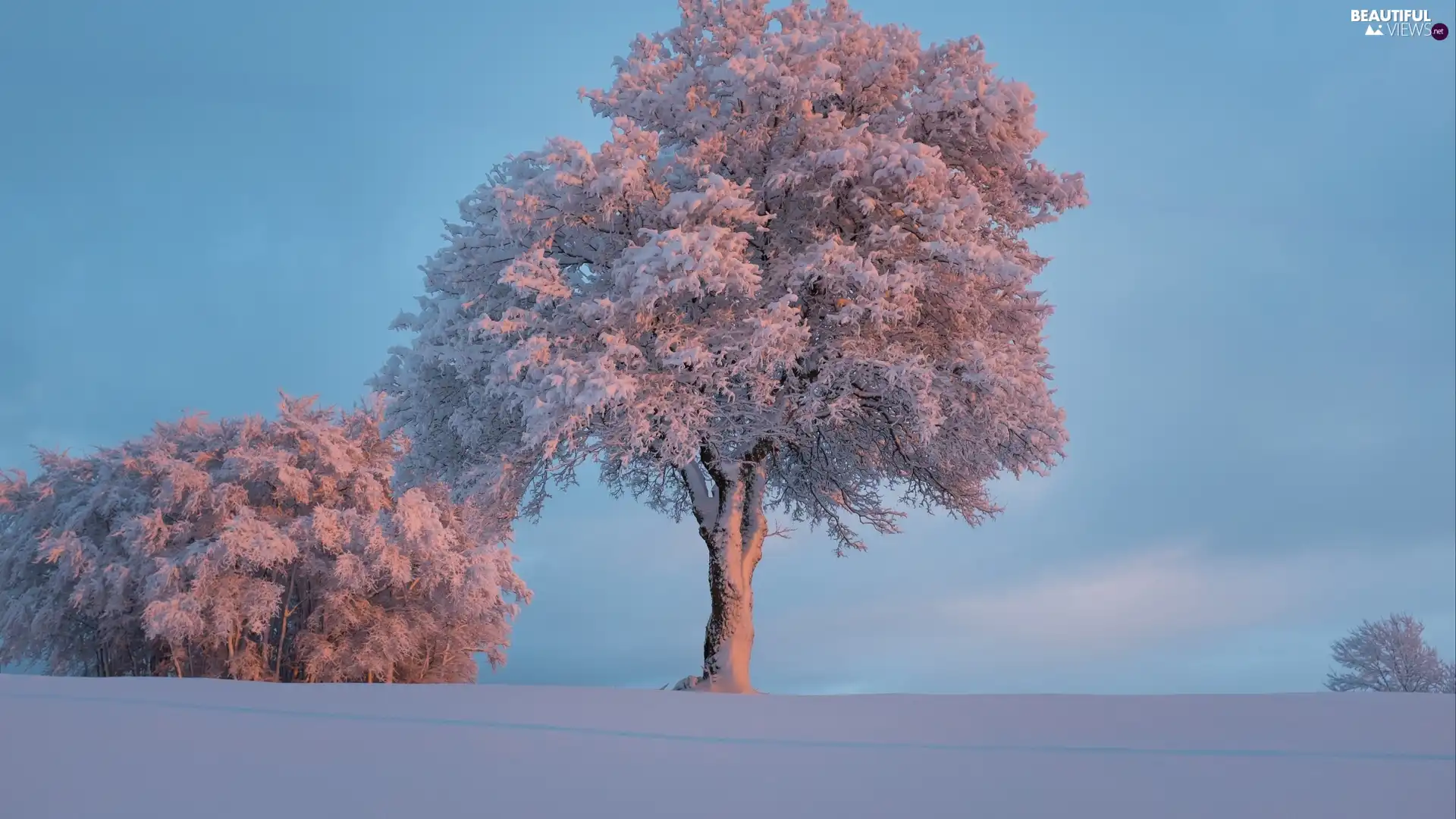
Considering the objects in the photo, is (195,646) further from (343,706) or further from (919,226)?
(919,226)

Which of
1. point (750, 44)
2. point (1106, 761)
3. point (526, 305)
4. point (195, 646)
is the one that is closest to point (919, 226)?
point (750, 44)

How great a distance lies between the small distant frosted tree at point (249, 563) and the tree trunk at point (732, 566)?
43.0 ft

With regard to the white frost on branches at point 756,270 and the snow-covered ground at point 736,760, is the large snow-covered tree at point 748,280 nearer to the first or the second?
the white frost on branches at point 756,270

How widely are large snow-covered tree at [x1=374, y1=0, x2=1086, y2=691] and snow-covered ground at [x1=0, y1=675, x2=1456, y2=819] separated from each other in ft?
16.7

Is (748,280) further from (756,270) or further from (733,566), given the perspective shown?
(733,566)

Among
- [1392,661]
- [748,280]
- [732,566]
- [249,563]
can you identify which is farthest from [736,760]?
[1392,661]

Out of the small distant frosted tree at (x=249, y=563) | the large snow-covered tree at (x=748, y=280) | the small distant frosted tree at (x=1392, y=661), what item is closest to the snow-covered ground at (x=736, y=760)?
the large snow-covered tree at (x=748, y=280)

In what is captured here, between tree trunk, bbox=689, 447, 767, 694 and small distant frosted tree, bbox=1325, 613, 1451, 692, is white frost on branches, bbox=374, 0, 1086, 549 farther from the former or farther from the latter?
small distant frosted tree, bbox=1325, 613, 1451, 692

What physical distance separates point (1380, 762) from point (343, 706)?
29.9ft

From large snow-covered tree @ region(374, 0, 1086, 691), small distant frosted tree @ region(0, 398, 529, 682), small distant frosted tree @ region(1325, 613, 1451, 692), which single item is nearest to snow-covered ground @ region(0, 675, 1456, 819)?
large snow-covered tree @ region(374, 0, 1086, 691)

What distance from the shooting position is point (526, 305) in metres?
15.4

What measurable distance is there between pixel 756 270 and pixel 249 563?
2048 cm

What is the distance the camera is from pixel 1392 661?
40469 mm

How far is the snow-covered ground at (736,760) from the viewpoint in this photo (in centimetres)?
579
